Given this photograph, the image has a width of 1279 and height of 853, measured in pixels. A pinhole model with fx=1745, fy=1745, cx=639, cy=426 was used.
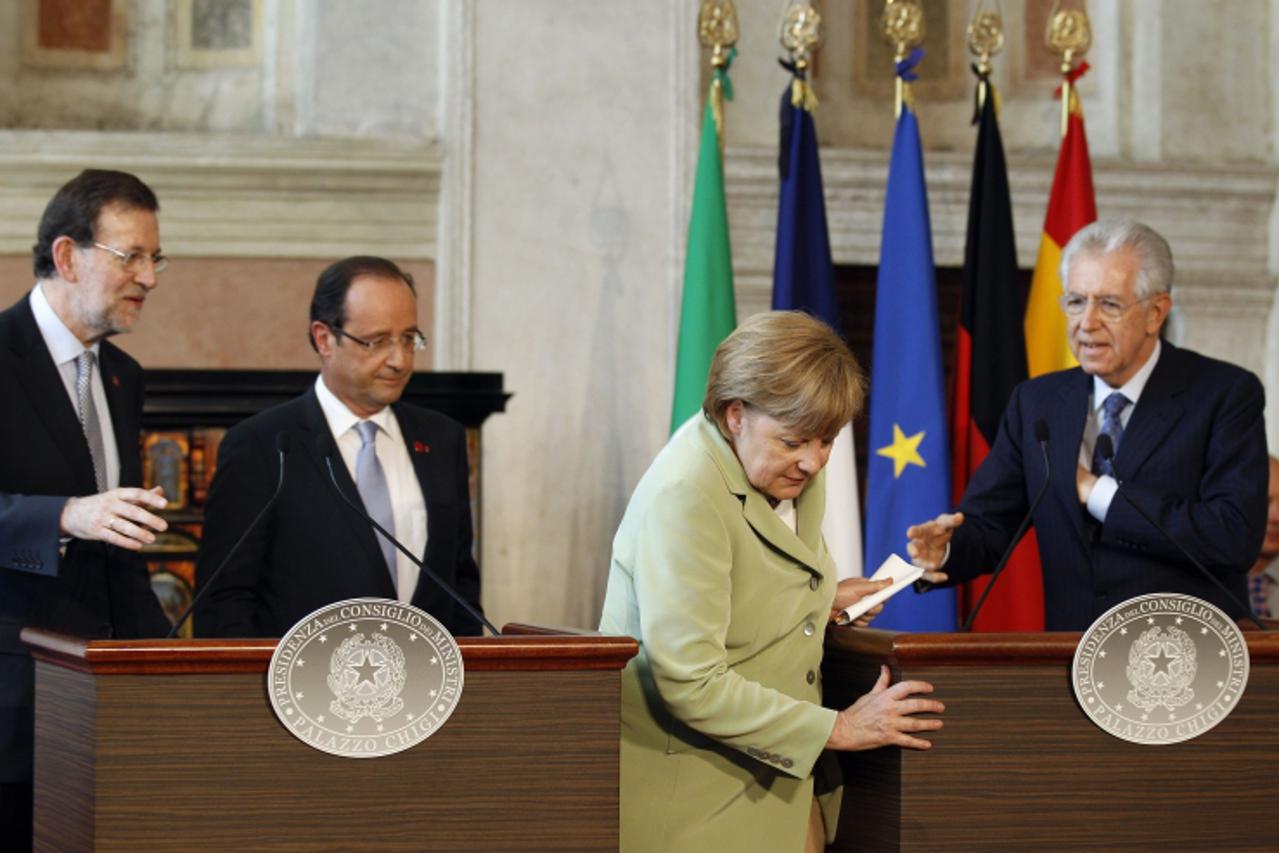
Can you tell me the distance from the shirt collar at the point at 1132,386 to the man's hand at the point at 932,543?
46cm

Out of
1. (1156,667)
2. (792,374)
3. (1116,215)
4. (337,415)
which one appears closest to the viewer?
(792,374)

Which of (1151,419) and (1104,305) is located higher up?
(1104,305)

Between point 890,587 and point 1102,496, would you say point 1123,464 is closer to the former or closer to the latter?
point 1102,496

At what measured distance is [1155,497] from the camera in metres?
3.24

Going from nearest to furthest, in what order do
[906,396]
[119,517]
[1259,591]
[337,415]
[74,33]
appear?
1. [119,517]
2. [337,415]
3. [906,396]
4. [1259,591]
5. [74,33]

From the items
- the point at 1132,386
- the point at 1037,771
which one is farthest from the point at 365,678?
the point at 1132,386

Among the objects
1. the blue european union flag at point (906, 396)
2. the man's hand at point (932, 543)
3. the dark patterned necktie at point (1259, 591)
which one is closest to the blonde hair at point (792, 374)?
the man's hand at point (932, 543)

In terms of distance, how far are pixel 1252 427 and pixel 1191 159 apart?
2845 millimetres

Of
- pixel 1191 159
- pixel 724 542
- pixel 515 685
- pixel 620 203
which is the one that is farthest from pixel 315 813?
pixel 1191 159

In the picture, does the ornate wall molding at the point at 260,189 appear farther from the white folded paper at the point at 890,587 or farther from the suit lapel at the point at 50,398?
the white folded paper at the point at 890,587

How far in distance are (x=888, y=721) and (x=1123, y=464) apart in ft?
3.70

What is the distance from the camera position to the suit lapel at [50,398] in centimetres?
314

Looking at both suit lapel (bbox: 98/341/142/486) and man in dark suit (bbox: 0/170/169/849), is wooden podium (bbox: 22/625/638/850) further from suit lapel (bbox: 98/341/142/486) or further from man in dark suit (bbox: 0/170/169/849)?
suit lapel (bbox: 98/341/142/486)

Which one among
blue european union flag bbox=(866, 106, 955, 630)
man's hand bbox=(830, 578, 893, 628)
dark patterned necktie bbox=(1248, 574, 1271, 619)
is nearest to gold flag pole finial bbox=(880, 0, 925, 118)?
blue european union flag bbox=(866, 106, 955, 630)
